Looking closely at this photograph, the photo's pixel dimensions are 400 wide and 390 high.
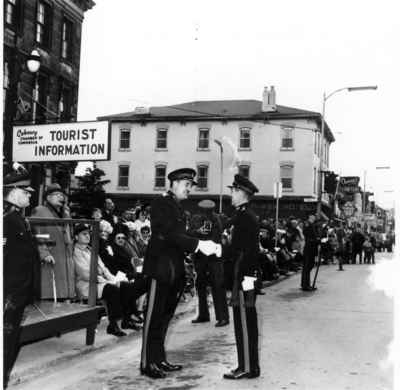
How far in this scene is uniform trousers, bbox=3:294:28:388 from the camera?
4.67m

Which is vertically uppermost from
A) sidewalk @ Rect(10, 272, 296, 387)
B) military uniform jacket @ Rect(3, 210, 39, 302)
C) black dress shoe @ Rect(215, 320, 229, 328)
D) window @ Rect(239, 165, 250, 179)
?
window @ Rect(239, 165, 250, 179)

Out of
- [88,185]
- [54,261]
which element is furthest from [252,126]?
[54,261]

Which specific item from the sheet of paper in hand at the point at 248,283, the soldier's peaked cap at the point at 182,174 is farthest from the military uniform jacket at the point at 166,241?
the sheet of paper in hand at the point at 248,283

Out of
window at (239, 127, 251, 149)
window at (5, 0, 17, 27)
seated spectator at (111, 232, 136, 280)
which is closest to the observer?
seated spectator at (111, 232, 136, 280)

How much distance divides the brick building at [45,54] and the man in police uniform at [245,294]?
1254cm

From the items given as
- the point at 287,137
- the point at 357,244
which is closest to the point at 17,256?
the point at 357,244

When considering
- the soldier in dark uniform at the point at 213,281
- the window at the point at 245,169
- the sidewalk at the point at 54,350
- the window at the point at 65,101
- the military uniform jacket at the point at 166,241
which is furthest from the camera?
the window at the point at 245,169

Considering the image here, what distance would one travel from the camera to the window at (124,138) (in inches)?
1993

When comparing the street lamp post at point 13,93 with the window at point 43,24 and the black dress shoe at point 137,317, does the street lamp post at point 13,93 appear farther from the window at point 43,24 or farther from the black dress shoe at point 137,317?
the black dress shoe at point 137,317

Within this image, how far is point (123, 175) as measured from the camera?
50.7 metres

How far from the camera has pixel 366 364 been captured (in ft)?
20.8

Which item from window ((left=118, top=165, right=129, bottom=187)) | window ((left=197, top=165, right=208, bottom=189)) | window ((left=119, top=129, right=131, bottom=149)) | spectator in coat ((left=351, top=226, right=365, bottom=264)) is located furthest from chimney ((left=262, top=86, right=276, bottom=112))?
spectator in coat ((left=351, top=226, right=365, bottom=264))

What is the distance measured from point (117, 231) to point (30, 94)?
12.6m

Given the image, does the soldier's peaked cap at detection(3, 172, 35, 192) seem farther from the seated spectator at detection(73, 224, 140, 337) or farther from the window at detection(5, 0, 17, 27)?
the window at detection(5, 0, 17, 27)
